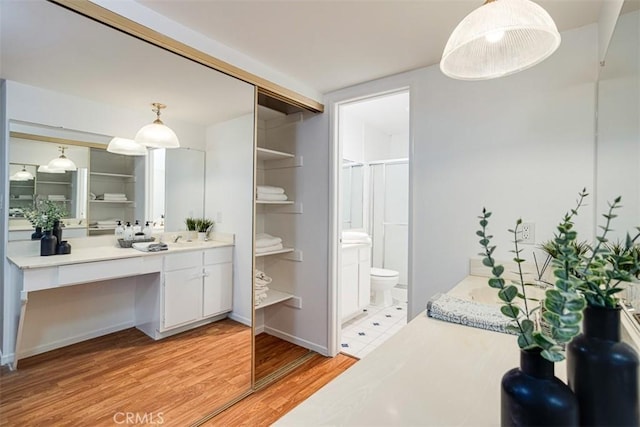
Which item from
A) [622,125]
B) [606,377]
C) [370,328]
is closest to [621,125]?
[622,125]

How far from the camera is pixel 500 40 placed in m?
1.20

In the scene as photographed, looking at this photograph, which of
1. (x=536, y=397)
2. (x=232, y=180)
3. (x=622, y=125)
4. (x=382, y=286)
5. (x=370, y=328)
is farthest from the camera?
(x=382, y=286)

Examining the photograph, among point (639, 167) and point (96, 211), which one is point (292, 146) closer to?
point (96, 211)

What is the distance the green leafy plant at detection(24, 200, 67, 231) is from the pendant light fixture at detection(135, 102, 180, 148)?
1.78 feet

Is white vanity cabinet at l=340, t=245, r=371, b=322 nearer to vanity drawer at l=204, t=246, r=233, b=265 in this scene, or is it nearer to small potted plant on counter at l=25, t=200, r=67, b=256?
vanity drawer at l=204, t=246, r=233, b=265

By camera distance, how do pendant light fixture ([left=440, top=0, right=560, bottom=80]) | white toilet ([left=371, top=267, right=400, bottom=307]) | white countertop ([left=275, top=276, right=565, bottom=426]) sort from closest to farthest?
white countertop ([left=275, top=276, right=565, bottom=426]) < pendant light fixture ([left=440, top=0, right=560, bottom=80]) < white toilet ([left=371, top=267, right=400, bottom=307])

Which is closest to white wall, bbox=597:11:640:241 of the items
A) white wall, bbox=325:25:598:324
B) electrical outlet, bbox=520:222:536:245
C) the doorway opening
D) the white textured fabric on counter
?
white wall, bbox=325:25:598:324

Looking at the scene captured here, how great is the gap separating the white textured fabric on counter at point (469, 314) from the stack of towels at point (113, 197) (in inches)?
69.1

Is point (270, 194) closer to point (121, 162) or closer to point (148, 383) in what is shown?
point (121, 162)

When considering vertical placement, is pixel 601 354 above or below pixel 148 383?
above

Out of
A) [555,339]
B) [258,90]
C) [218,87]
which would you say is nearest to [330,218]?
[258,90]

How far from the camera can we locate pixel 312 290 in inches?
109
